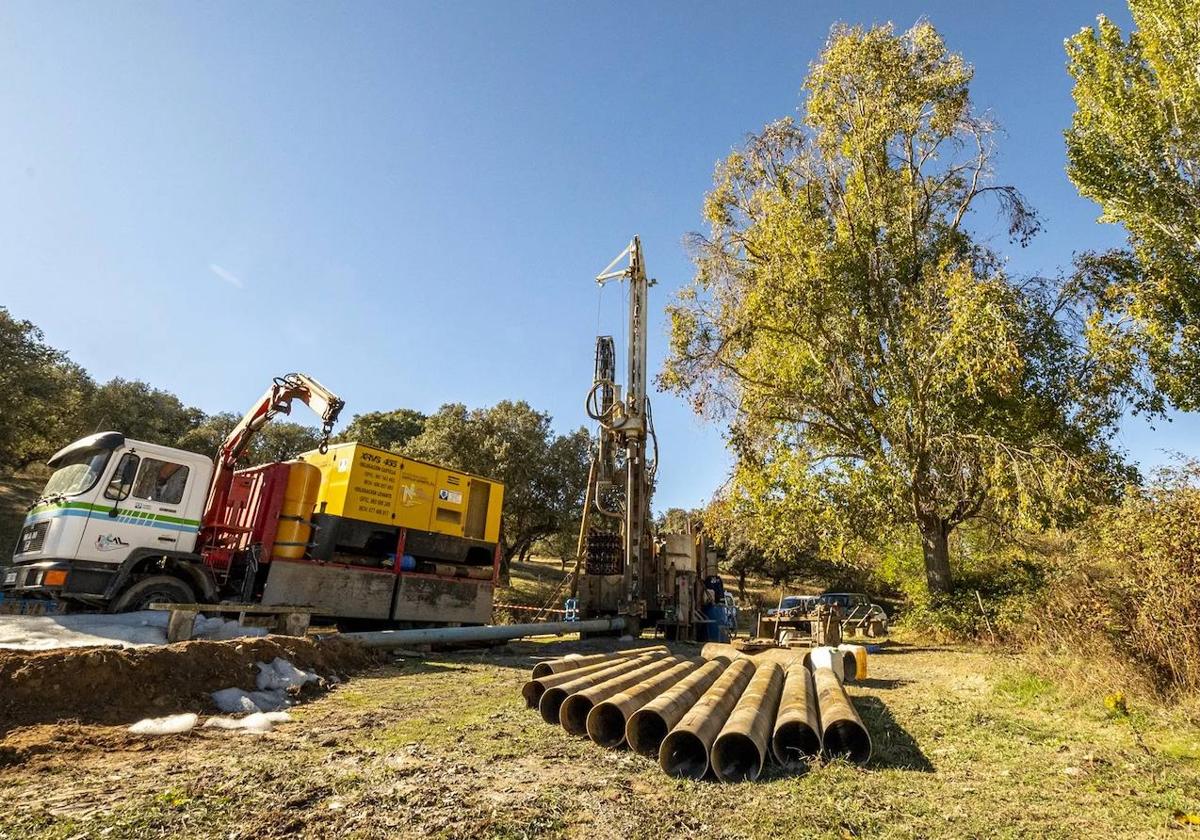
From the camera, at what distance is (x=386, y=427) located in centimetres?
4519

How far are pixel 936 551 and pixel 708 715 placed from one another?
1391 cm

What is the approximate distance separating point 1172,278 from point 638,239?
14.3 m

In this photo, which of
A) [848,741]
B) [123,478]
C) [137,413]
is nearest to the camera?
[848,741]

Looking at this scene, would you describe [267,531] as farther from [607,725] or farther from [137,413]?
[137,413]

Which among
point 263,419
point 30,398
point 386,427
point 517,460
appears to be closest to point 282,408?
point 263,419

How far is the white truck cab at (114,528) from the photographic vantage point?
9.80 metres

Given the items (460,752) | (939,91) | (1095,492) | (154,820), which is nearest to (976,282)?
(1095,492)

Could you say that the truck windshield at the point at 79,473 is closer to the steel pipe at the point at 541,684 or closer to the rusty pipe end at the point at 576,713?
the steel pipe at the point at 541,684

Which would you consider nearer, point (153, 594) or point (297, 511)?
point (153, 594)

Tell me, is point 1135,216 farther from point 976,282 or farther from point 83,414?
point 83,414

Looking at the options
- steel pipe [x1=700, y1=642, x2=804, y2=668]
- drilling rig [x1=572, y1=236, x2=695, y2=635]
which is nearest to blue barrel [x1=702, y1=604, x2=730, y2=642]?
drilling rig [x1=572, y1=236, x2=695, y2=635]

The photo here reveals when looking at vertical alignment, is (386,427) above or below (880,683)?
above

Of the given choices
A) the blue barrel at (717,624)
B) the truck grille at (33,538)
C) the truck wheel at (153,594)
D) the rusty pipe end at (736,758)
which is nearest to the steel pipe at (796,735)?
the rusty pipe end at (736,758)

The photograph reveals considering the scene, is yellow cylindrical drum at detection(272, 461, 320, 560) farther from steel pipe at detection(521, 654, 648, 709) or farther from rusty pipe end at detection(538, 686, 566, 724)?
rusty pipe end at detection(538, 686, 566, 724)
